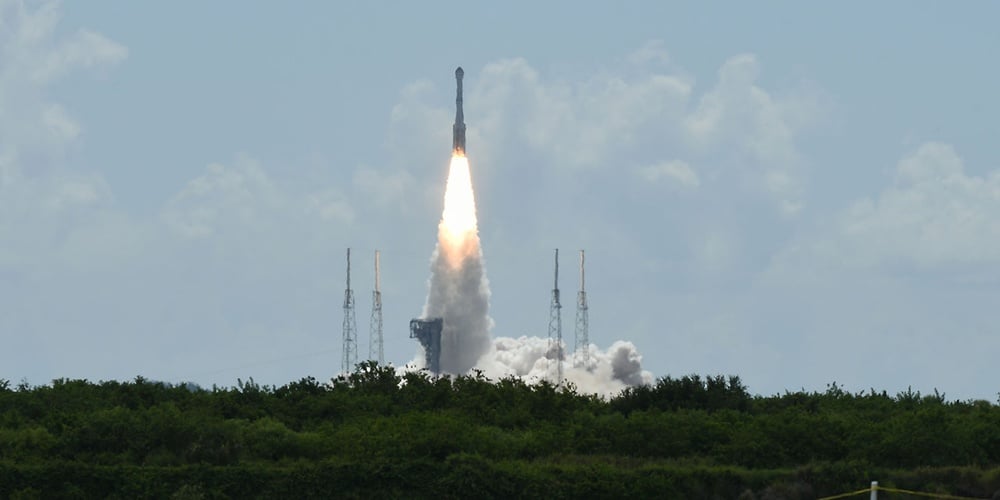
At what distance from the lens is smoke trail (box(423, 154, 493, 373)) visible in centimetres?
14362

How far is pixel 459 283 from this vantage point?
160 metres

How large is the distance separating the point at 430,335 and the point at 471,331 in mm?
3734

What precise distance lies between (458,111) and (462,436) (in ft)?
242

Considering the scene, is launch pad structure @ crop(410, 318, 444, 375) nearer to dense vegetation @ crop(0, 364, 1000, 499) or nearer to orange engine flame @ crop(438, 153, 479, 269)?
orange engine flame @ crop(438, 153, 479, 269)

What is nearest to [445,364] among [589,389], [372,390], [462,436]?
[589,389]

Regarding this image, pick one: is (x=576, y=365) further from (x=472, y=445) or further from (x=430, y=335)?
(x=472, y=445)

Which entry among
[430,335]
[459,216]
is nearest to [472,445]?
[459,216]

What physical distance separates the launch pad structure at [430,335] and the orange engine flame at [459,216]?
10251 millimetres

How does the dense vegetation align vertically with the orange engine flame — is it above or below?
below

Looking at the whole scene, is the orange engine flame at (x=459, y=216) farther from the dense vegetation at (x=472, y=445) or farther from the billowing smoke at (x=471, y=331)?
the dense vegetation at (x=472, y=445)

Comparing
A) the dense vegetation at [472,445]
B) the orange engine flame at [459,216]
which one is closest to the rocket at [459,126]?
the orange engine flame at [459,216]

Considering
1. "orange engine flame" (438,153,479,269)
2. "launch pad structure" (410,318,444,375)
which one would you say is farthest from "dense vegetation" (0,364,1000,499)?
"launch pad structure" (410,318,444,375)

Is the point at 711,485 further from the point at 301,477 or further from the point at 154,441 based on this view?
the point at 154,441

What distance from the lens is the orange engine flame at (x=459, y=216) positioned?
14288cm
